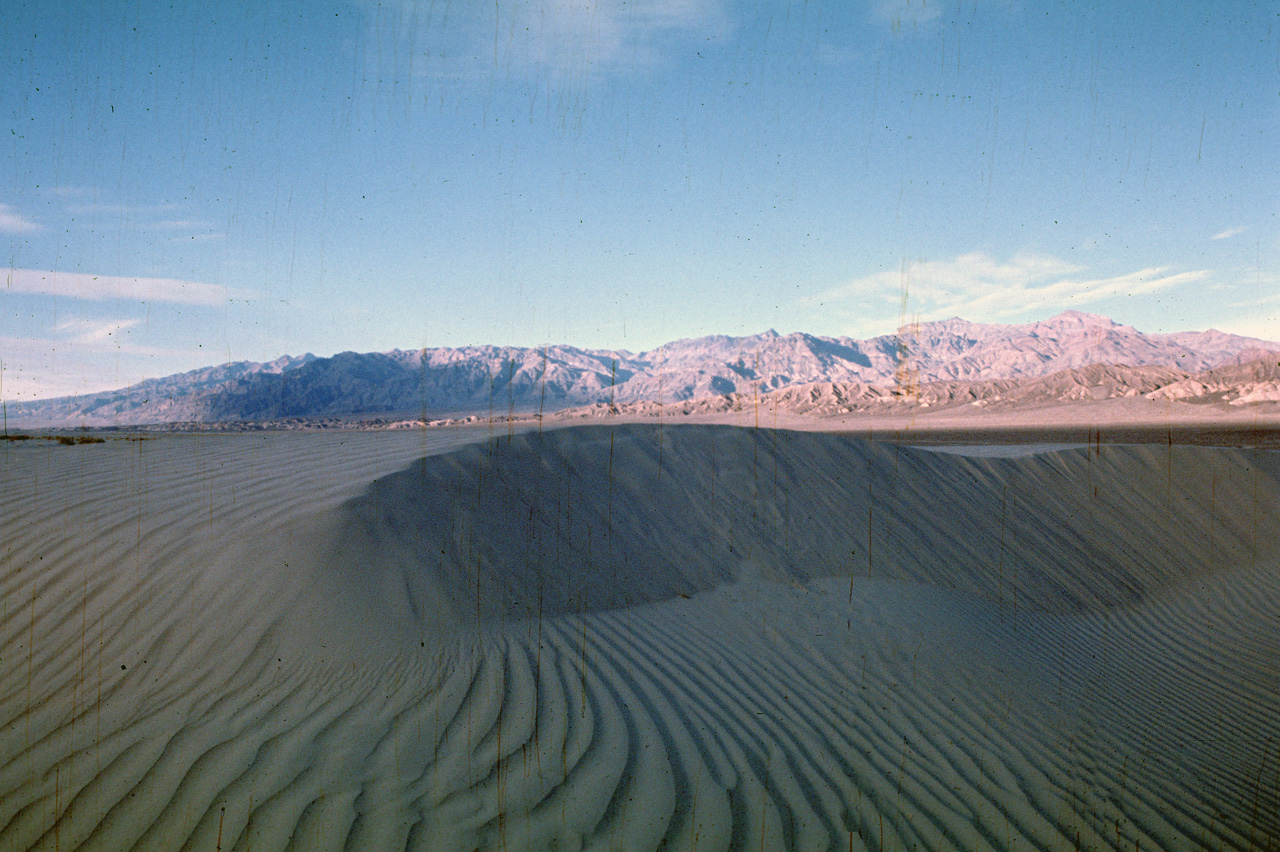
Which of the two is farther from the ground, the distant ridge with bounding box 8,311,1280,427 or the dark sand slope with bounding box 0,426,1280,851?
the distant ridge with bounding box 8,311,1280,427

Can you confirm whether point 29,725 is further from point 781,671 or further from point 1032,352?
point 1032,352

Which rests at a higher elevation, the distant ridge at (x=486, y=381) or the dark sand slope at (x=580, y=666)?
the distant ridge at (x=486, y=381)

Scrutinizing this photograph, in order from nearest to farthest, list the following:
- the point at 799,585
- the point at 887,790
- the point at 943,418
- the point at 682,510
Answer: the point at 887,790 < the point at 799,585 < the point at 682,510 < the point at 943,418

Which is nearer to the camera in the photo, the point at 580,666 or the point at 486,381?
the point at 580,666

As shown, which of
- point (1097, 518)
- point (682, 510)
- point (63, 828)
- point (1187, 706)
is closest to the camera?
point (63, 828)

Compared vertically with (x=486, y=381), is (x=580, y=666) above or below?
below

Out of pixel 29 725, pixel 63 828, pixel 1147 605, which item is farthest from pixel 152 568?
pixel 1147 605

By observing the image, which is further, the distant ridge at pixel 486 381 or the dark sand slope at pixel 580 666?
the distant ridge at pixel 486 381

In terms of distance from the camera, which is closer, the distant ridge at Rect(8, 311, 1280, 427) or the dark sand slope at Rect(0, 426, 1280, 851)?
the dark sand slope at Rect(0, 426, 1280, 851)
